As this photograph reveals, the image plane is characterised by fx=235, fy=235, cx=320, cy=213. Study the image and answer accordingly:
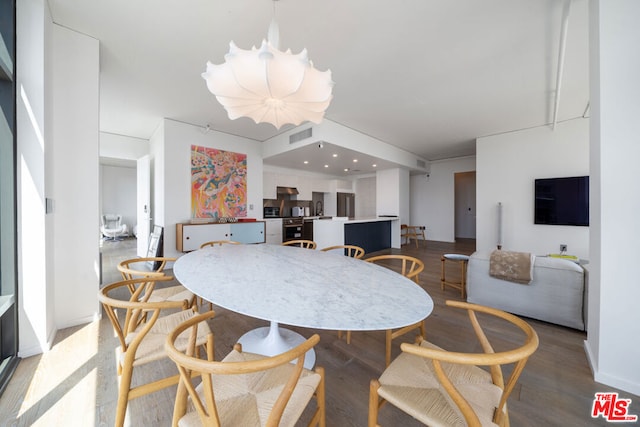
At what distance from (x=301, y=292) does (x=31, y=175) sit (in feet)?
7.60

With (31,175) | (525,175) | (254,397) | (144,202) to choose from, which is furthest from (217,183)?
(525,175)

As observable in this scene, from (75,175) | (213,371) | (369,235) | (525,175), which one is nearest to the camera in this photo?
(213,371)

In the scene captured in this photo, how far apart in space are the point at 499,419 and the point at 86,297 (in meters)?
3.31

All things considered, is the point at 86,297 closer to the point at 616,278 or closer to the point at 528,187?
the point at 616,278

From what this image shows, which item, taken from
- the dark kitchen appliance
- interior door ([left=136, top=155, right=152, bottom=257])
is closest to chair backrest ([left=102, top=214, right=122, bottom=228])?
interior door ([left=136, top=155, right=152, bottom=257])

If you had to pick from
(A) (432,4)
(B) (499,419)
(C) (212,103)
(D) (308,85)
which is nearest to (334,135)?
(C) (212,103)

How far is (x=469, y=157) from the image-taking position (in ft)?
22.3

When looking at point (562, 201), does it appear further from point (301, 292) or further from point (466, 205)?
point (301, 292)

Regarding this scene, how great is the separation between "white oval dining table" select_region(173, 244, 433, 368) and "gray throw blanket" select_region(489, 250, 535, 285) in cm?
177

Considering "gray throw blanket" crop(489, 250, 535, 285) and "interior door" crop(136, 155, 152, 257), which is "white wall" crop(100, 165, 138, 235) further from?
"gray throw blanket" crop(489, 250, 535, 285)

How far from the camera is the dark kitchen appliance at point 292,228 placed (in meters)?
6.42

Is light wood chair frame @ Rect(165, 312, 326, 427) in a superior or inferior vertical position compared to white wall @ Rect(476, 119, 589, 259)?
inferior

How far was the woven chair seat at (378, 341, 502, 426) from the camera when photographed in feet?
2.81

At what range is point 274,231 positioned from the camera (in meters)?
6.26
